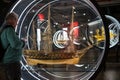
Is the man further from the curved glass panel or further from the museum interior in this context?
the curved glass panel

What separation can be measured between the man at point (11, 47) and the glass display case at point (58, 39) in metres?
1.33

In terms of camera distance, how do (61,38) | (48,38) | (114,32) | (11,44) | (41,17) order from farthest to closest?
(114,32)
(61,38)
(48,38)
(41,17)
(11,44)

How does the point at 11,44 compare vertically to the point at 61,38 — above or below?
above

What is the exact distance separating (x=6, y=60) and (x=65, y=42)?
4264mm

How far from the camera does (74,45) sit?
359 inches

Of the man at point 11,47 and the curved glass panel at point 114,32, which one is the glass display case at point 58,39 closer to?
the man at point 11,47

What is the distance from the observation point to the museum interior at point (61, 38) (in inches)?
253

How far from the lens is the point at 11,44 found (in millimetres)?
4965

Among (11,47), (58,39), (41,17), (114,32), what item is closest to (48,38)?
(58,39)

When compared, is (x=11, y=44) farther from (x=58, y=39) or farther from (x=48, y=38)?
(x=58, y=39)

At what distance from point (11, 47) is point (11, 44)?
0.07 m

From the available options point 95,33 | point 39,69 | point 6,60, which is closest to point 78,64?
point 39,69

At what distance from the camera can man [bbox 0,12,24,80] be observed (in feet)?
16.3

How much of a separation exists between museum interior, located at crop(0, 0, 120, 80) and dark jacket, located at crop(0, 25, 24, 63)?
3.87 feet
